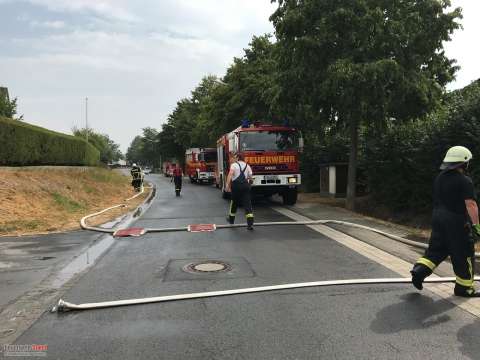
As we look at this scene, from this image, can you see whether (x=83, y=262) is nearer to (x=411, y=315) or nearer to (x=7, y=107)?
(x=411, y=315)

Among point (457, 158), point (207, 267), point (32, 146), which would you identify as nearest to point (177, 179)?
point (32, 146)

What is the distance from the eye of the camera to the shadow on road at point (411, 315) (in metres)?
4.52

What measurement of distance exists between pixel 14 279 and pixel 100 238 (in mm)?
3595

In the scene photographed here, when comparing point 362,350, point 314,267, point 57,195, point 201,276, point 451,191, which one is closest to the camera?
point 362,350

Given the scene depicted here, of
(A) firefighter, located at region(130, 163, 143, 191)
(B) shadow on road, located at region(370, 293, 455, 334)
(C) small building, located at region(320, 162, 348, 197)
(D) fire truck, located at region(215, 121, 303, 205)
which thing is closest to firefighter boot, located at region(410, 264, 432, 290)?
(B) shadow on road, located at region(370, 293, 455, 334)

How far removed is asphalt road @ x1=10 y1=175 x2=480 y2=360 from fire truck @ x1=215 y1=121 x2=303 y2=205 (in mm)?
8765

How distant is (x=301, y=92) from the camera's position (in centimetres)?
1489

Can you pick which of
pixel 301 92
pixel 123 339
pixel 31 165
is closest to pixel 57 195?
pixel 31 165

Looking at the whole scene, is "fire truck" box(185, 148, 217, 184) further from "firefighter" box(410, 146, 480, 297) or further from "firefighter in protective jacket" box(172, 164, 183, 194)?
"firefighter" box(410, 146, 480, 297)

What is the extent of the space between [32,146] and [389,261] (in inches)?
659

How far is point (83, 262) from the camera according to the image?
25.4 ft

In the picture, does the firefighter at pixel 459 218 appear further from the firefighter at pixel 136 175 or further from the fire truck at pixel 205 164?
the fire truck at pixel 205 164

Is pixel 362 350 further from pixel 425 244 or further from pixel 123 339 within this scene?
pixel 425 244

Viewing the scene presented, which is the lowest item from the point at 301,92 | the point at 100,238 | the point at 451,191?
the point at 100,238
